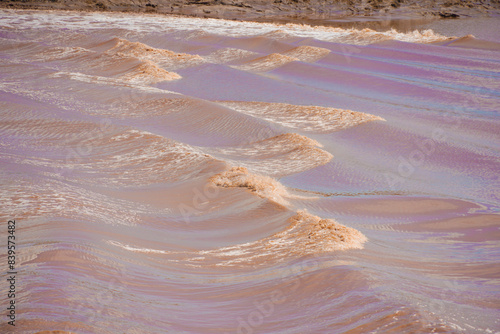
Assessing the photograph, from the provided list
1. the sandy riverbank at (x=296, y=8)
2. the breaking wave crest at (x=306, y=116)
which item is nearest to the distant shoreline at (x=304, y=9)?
the sandy riverbank at (x=296, y=8)

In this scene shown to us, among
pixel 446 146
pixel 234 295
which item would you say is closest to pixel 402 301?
pixel 234 295

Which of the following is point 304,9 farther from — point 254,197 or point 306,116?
point 254,197

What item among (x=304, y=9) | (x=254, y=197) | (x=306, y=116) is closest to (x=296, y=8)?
(x=304, y=9)

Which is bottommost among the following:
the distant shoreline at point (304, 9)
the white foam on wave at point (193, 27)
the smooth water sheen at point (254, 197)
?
the smooth water sheen at point (254, 197)

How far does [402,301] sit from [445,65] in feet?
37.9

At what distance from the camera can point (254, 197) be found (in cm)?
514

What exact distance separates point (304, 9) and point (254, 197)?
25964 mm

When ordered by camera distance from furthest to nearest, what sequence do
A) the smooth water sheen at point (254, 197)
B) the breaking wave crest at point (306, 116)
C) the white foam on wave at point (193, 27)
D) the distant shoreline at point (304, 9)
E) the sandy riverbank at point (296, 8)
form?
the sandy riverbank at point (296, 8)
the distant shoreline at point (304, 9)
the white foam on wave at point (193, 27)
the breaking wave crest at point (306, 116)
the smooth water sheen at point (254, 197)

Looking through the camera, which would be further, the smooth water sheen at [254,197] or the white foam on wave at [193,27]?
the white foam on wave at [193,27]

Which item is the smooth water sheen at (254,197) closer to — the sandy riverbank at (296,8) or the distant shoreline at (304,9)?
the distant shoreline at (304,9)

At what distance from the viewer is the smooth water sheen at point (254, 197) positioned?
9.55 feet

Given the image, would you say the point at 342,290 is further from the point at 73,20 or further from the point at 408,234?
the point at 73,20

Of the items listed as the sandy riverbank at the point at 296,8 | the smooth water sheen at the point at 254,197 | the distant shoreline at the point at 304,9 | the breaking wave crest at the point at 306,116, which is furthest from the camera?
the sandy riverbank at the point at 296,8

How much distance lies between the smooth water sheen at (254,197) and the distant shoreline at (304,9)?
573 inches
